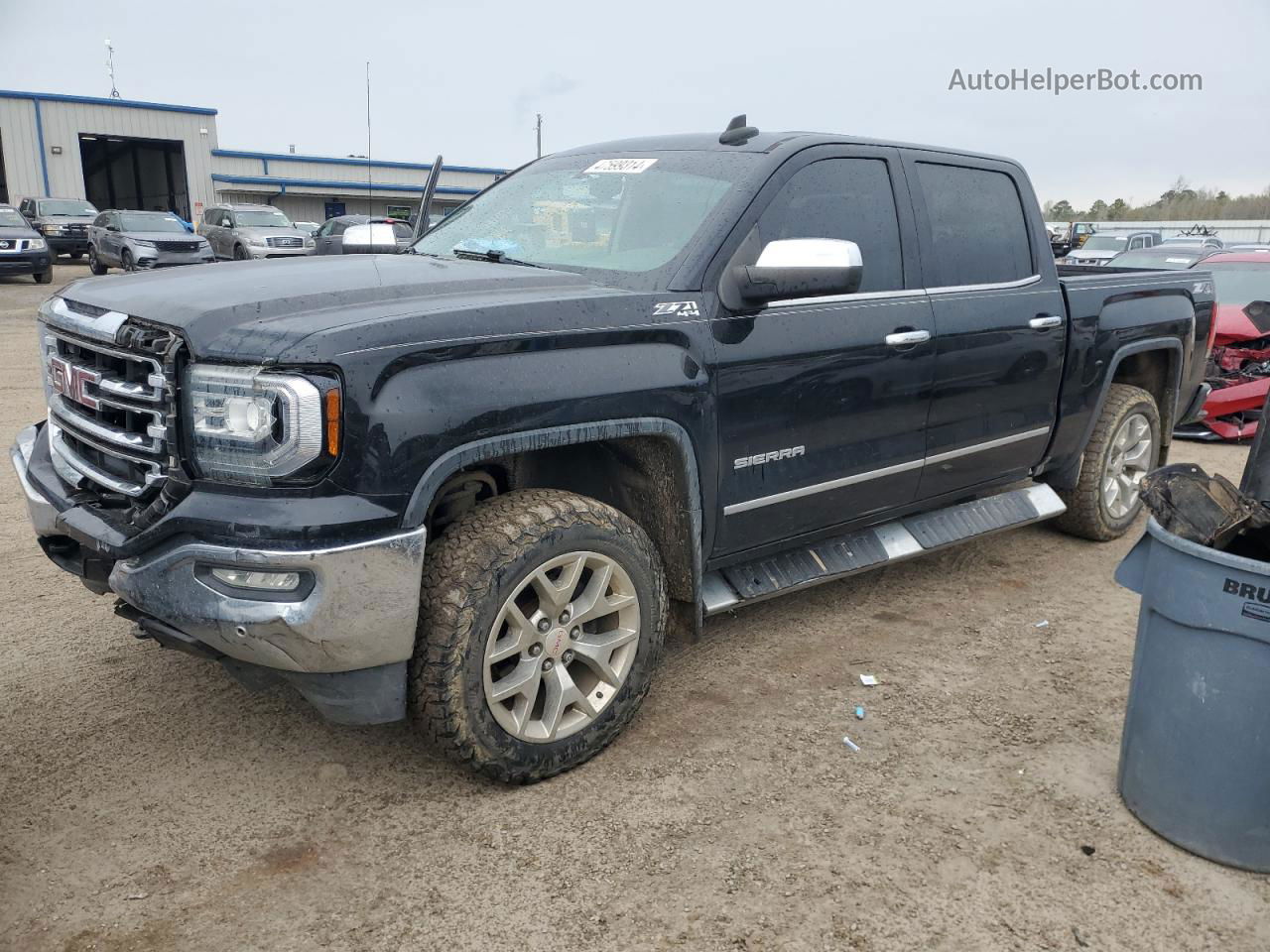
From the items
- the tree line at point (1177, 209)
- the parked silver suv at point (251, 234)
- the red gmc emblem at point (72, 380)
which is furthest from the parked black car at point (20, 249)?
the tree line at point (1177, 209)

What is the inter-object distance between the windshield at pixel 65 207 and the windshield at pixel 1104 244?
24.5m

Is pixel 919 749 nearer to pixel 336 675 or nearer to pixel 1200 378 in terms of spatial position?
pixel 336 675

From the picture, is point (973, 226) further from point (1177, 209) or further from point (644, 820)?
point (1177, 209)

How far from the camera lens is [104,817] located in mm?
2844

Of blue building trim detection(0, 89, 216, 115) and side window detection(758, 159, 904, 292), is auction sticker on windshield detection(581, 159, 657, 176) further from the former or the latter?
blue building trim detection(0, 89, 216, 115)

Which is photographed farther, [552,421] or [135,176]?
[135,176]

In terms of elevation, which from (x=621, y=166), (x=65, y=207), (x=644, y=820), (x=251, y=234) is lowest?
(x=644, y=820)

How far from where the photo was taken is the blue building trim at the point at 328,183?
39.1 metres

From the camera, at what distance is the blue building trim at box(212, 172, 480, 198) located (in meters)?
39.1

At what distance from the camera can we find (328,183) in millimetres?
41625

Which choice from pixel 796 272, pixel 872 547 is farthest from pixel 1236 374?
pixel 796 272

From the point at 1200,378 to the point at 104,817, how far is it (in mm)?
5974

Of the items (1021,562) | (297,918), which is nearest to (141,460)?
(297,918)

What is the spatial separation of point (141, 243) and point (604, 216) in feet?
63.9
